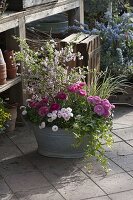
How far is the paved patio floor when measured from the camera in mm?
3699

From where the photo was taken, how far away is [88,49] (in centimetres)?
543

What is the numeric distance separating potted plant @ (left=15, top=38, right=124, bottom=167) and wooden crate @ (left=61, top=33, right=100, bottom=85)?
98cm

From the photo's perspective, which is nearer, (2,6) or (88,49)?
(2,6)

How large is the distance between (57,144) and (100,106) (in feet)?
1.76

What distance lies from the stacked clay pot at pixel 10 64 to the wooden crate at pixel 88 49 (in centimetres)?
73

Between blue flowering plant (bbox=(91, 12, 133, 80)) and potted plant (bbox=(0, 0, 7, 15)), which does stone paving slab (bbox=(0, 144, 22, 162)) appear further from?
blue flowering plant (bbox=(91, 12, 133, 80))

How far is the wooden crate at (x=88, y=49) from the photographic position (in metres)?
5.37

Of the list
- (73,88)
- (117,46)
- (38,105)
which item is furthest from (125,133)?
(117,46)

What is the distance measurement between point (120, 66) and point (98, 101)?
187 centimetres

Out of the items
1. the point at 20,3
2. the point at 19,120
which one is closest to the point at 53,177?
the point at 19,120

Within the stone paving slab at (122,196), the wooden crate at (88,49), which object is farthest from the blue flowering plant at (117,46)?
the stone paving slab at (122,196)

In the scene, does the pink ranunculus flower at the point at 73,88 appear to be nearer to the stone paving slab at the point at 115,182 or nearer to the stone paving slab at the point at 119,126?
the stone paving slab at the point at 115,182

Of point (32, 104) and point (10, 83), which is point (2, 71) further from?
point (32, 104)

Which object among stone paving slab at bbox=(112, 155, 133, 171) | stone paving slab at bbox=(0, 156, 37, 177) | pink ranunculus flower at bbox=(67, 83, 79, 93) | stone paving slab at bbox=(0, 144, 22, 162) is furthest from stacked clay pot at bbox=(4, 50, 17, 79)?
stone paving slab at bbox=(112, 155, 133, 171)
